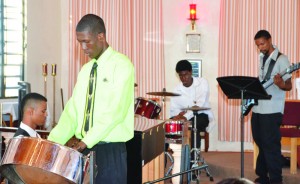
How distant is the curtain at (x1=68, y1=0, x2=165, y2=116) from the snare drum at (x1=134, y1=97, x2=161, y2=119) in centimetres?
252

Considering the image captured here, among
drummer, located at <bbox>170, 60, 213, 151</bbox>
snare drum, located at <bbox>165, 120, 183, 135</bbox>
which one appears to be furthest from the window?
snare drum, located at <bbox>165, 120, 183, 135</bbox>

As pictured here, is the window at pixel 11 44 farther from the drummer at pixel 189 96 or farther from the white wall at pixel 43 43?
the drummer at pixel 189 96

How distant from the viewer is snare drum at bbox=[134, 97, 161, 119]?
6.20 metres

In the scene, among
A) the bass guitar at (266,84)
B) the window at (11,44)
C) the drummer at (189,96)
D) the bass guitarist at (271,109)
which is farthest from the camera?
the window at (11,44)

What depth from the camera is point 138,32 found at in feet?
29.0

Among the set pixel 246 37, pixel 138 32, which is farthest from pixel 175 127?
pixel 138 32

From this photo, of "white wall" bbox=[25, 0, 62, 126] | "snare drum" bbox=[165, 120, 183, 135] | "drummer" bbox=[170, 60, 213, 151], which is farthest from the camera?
"white wall" bbox=[25, 0, 62, 126]

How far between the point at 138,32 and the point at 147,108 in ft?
9.21

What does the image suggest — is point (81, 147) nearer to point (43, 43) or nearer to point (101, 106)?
point (101, 106)

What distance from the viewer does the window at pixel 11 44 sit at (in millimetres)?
8422

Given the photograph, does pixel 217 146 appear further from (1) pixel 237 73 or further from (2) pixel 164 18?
(2) pixel 164 18

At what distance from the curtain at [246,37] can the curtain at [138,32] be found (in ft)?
2.94

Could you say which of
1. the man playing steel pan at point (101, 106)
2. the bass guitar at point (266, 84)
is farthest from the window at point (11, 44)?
the man playing steel pan at point (101, 106)

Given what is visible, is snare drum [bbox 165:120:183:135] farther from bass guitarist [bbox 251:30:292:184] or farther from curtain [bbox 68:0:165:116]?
curtain [bbox 68:0:165:116]
